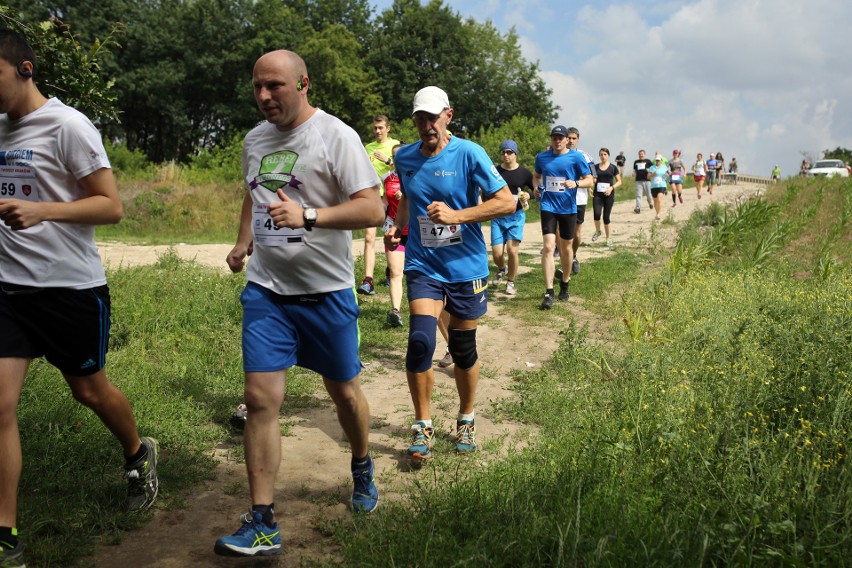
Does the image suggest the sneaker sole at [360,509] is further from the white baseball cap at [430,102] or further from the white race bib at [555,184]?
the white race bib at [555,184]

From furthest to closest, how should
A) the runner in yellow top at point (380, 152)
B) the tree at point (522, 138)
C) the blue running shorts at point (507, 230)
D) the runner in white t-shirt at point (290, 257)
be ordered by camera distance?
the tree at point (522, 138)
the blue running shorts at point (507, 230)
the runner in yellow top at point (380, 152)
the runner in white t-shirt at point (290, 257)

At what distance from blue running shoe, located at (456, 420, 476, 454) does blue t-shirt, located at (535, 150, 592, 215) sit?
537 centimetres

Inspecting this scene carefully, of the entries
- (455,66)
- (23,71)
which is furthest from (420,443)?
(455,66)

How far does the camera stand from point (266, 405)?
129 inches

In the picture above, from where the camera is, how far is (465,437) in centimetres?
474

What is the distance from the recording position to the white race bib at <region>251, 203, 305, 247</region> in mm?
3322

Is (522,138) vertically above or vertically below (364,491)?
above

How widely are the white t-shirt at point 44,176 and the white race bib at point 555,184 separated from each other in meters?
7.10

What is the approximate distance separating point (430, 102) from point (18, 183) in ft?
7.42

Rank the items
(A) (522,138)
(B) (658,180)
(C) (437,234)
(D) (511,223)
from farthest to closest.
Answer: (A) (522,138)
(B) (658,180)
(D) (511,223)
(C) (437,234)

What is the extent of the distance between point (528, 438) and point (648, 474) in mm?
1346

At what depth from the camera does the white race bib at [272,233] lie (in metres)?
3.32

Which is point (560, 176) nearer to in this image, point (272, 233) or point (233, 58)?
point (272, 233)

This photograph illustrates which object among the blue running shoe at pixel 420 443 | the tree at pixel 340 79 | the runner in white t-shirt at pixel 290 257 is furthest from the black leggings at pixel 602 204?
the tree at pixel 340 79
